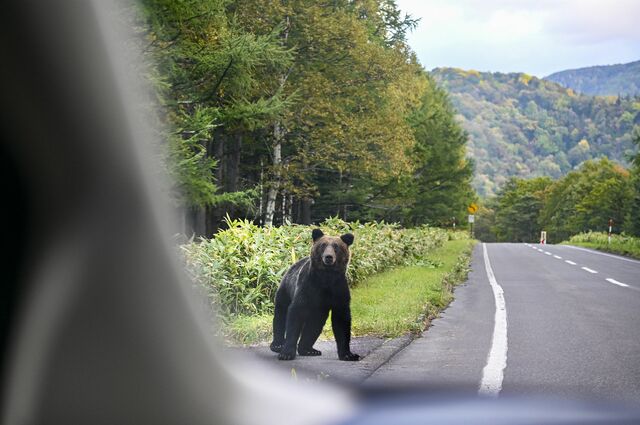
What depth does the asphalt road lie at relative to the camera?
165 cm

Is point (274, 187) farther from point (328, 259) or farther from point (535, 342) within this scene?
point (535, 342)

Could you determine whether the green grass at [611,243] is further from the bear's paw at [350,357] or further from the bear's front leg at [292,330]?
the bear's front leg at [292,330]

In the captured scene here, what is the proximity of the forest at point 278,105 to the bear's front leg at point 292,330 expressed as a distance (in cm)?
29

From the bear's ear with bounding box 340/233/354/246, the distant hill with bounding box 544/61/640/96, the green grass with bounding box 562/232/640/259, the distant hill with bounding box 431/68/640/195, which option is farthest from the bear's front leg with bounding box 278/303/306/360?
the green grass with bounding box 562/232/640/259

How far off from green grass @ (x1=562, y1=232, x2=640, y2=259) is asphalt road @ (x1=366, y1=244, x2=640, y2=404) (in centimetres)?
455

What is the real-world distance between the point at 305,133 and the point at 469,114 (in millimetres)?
1610

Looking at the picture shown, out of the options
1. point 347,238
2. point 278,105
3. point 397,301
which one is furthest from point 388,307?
point 278,105

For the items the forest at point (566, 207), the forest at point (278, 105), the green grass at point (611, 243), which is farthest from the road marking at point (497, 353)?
the green grass at point (611, 243)

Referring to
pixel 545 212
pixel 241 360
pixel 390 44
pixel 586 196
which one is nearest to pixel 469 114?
pixel 390 44

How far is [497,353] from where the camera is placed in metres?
2.82

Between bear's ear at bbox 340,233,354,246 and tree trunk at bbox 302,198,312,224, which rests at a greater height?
tree trunk at bbox 302,198,312,224

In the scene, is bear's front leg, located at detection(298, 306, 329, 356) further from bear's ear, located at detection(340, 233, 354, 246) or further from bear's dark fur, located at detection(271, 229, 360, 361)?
bear's ear, located at detection(340, 233, 354, 246)

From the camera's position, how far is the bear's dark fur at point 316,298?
1.68 meters

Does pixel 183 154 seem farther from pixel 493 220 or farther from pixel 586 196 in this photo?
pixel 493 220
